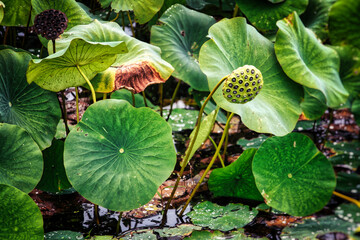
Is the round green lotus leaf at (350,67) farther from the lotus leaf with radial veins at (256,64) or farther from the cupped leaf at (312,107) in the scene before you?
the cupped leaf at (312,107)

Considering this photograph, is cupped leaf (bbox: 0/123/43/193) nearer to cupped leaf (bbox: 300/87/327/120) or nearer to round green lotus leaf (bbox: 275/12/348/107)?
round green lotus leaf (bbox: 275/12/348/107)

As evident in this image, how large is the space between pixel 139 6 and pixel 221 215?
44.4 inches

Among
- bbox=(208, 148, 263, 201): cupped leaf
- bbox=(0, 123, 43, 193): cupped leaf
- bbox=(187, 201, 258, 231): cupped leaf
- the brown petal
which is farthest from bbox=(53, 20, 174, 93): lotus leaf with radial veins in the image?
bbox=(187, 201, 258, 231): cupped leaf

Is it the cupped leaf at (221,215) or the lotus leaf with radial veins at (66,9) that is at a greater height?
the lotus leaf with radial veins at (66,9)

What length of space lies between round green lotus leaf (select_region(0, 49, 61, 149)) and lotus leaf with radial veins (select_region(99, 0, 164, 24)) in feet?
1.75

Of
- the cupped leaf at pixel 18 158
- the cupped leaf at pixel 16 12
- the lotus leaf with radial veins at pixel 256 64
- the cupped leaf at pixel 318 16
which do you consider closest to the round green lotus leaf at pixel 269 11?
the cupped leaf at pixel 318 16

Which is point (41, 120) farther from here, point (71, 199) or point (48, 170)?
point (71, 199)

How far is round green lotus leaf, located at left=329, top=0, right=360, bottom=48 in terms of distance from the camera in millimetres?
1109

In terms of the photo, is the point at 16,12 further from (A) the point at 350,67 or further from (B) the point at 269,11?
(A) the point at 350,67

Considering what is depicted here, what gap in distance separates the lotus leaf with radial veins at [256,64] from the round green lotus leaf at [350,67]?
0.82 ft

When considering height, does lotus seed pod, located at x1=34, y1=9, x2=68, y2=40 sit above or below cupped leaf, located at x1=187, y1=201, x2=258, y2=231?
above

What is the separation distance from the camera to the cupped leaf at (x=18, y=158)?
1.37 meters

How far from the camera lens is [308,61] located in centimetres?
158

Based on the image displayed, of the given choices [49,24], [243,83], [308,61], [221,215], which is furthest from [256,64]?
[49,24]
